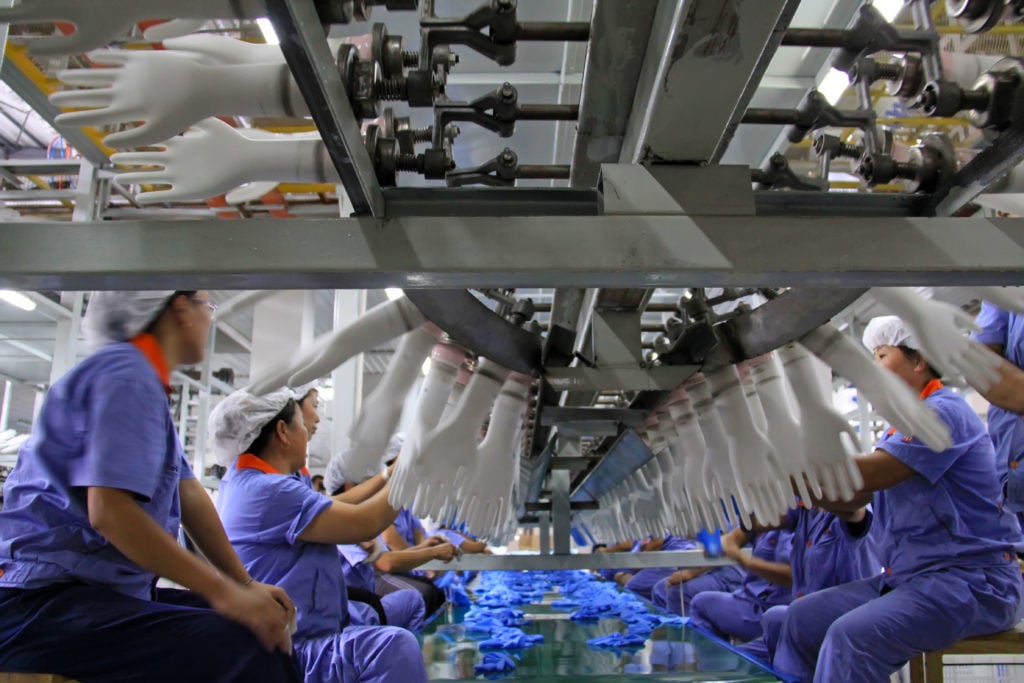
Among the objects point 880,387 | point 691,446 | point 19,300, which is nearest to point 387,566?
point 691,446

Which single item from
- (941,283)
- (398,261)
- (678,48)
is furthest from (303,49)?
(941,283)

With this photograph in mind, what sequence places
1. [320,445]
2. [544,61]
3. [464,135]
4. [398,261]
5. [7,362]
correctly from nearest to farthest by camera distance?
[398,261] < [544,61] < [464,135] < [7,362] < [320,445]

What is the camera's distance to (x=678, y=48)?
69cm

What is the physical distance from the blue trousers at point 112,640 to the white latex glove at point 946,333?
126cm

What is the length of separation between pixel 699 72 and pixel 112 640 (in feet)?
4.02

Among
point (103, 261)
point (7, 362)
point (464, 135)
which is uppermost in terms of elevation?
point (464, 135)

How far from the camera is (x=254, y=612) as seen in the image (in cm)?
121

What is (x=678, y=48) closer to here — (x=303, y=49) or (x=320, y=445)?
(x=303, y=49)

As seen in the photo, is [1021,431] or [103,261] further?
[1021,431]

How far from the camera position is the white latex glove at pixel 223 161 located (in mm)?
847

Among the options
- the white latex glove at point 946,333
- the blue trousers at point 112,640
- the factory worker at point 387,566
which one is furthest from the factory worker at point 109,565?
the factory worker at point 387,566

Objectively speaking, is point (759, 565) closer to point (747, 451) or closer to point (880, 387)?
point (747, 451)

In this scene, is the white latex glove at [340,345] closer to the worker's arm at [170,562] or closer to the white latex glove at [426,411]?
the white latex glove at [426,411]

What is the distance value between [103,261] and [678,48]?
24.7 inches
